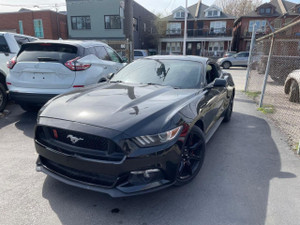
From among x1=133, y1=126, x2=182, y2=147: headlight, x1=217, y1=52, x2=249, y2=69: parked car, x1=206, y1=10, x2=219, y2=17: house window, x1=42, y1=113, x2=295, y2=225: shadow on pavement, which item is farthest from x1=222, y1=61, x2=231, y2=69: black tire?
x1=133, y1=126, x2=182, y2=147: headlight

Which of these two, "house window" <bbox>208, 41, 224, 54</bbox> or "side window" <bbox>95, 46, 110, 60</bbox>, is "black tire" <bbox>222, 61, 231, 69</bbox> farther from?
"side window" <bbox>95, 46, 110, 60</bbox>

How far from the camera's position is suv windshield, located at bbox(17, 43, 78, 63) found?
14.8 ft

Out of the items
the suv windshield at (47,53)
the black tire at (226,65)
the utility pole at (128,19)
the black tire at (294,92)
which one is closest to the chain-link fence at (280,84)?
the black tire at (294,92)

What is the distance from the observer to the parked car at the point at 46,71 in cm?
440

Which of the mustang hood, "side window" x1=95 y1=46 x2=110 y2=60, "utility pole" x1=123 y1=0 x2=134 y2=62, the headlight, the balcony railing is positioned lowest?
the headlight

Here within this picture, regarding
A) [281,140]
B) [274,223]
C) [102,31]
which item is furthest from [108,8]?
[274,223]

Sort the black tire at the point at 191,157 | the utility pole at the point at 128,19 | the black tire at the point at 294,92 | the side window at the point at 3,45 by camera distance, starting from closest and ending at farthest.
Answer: the black tire at the point at 191,157 → the side window at the point at 3,45 → the black tire at the point at 294,92 → the utility pole at the point at 128,19

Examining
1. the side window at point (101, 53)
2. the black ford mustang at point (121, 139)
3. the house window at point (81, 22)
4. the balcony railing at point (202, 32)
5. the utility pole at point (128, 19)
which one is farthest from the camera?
the balcony railing at point (202, 32)

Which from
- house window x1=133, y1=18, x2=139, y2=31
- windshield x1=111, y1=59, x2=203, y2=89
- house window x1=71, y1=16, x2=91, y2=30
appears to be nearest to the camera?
windshield x1=111, y1=59, x2=203, y2=89

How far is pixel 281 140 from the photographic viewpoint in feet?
14.4

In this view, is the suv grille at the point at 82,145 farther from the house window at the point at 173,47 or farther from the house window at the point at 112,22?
the house window at the point at 173,47

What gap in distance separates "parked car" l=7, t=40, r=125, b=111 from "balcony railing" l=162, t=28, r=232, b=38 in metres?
33.8

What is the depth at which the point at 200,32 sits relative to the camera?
35.4 metres

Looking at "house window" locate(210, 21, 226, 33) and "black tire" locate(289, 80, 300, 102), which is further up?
"house window" locate(210, 21, 226, 33)
